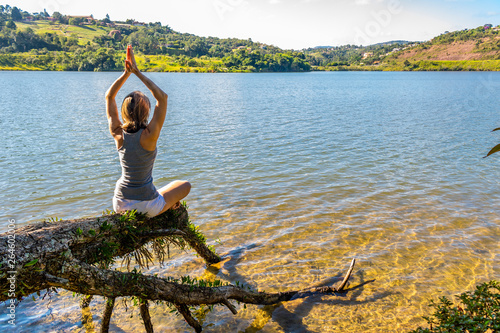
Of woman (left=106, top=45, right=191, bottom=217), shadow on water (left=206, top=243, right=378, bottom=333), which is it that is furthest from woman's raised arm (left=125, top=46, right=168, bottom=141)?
shadow on water (left=206, top=243, right=378, bottom=333)

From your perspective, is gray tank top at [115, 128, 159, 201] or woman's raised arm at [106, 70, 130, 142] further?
woman's raised arm at [106, 70, 130, 142]

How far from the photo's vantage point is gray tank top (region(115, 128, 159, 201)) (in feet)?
17.8

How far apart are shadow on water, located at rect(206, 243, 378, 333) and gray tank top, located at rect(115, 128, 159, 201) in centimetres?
311

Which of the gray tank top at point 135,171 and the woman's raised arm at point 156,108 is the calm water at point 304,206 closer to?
the gray tank top at point 135,171

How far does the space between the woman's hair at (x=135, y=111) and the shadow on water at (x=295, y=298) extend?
13.4 feet

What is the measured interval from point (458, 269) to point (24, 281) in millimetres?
8701

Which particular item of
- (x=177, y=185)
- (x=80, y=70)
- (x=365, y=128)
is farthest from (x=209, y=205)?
(x=80, y=70)

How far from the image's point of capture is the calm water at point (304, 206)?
265 inches

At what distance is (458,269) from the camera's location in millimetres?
8070

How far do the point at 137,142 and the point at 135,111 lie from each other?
1.60 ft

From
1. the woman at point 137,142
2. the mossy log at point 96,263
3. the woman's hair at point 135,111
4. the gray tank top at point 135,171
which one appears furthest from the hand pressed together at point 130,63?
the mossy log at point 96,263

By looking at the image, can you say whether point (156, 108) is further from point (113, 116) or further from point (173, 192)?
point (173, 192)

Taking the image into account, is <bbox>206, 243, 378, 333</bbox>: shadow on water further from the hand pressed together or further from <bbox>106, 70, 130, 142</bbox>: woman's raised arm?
the hand pressed together

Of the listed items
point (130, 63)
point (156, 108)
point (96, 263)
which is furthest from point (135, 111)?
point (96, 263)
